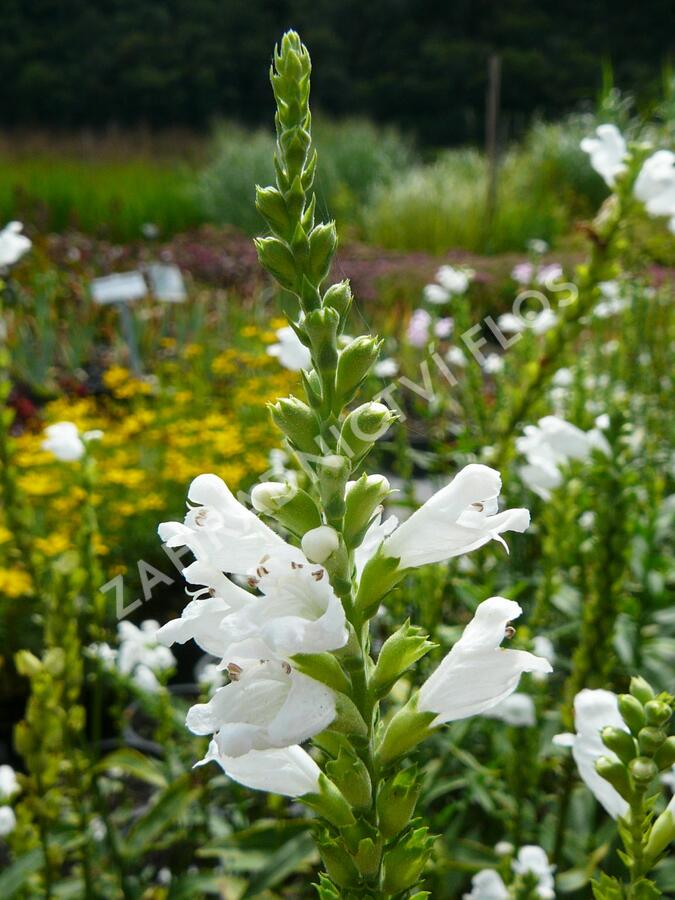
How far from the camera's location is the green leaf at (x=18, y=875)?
1.90 meters

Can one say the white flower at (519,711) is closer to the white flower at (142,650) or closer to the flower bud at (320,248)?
the white flower at (142,650)

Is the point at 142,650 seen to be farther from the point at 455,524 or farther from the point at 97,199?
the point at 97,199

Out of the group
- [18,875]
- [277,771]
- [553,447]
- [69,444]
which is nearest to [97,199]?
[69,444]

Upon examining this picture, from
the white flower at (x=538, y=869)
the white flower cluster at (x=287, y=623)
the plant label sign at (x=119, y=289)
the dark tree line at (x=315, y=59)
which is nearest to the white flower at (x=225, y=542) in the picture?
the white flower cluster at (x=287, y=623)

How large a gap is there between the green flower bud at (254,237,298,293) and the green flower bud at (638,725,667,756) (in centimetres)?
55

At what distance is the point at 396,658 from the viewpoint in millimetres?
792

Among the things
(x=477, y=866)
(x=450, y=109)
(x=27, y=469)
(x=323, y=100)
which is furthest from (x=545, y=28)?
(x=477, y=866)

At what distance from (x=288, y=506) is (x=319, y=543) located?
0.27 ft

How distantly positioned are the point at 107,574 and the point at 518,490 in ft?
6.44

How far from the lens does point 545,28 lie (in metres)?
29.6

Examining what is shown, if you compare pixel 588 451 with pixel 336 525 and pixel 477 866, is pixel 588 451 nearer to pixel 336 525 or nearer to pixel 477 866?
pixel 477 866

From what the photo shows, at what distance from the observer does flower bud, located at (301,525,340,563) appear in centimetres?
71

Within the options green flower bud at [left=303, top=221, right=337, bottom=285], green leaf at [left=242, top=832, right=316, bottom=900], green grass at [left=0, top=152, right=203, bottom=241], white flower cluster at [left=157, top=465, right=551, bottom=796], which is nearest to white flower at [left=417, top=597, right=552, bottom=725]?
white flower cluster at [left=157, top=465, right=551, bottom=796]

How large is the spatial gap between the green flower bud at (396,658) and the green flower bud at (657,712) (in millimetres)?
247
